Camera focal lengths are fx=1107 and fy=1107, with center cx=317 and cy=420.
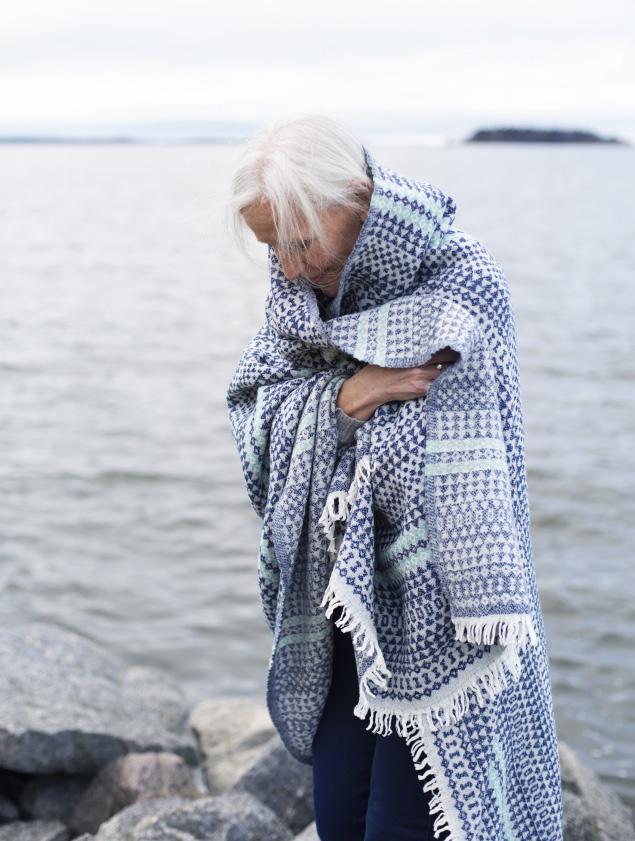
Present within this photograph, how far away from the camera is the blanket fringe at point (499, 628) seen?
2139 millimetres

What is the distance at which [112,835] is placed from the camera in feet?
10.9

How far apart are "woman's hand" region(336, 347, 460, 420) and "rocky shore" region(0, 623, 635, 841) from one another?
5.25 feet

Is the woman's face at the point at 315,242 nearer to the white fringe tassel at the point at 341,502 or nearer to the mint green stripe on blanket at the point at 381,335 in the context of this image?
the mint green stripe on blanket at the point at 381,335

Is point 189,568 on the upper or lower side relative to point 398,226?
lower

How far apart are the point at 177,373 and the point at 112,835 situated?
10.4m

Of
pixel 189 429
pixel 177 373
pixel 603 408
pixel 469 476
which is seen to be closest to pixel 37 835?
pixel 469 476

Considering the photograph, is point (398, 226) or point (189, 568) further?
point (189, 568)

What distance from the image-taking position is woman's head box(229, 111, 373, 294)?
2.20 m

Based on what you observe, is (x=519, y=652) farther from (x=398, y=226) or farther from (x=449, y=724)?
(x=398, y=226)

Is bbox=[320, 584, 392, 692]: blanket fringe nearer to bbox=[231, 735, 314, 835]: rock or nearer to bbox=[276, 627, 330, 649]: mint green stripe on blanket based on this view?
bbox=[276, 627, 330, 649]: mint green stripe on blanket

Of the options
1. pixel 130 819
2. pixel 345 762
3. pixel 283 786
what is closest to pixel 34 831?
pixel 130 819

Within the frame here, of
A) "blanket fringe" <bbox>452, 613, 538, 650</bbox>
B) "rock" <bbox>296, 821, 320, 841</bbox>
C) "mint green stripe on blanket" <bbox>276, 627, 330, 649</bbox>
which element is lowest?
"rock" <bbox>296, 821, 320, 841</bbox>

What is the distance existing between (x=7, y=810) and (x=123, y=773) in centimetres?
44

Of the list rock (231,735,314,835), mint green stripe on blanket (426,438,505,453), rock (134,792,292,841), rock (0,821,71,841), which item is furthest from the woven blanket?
rock (0,821,71,841)
